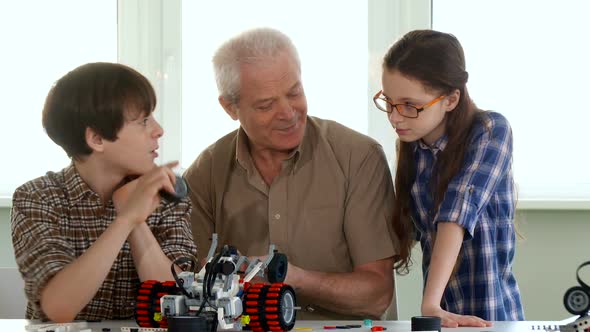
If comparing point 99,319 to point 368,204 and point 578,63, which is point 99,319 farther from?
point 578,63

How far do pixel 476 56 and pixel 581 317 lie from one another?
221 cm

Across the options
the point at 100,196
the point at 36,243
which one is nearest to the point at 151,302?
the point at 36,243

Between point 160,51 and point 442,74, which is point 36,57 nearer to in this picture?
point 160,51

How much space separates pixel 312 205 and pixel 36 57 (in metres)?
1.92

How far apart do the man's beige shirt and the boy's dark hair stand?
432 millimetres

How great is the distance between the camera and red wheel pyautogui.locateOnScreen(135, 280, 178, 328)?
1846mm

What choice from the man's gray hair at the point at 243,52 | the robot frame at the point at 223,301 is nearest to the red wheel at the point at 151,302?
the robot frame at the point at 223,301

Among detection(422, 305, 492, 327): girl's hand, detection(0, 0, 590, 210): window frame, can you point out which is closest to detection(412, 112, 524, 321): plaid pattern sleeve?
detection(422, 305, 492, 327): girl's hand

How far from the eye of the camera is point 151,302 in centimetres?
185

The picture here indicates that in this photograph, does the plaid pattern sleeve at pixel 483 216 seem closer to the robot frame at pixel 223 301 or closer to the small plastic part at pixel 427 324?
the small plastic part at pixel 427 324

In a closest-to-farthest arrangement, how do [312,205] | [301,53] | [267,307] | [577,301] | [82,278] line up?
[577,301], [267,307], [82,278], [312,205], [301,53]

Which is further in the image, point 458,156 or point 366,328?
point 458,156

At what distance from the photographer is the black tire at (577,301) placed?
166 cm

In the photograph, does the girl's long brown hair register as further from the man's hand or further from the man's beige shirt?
the man's hand
